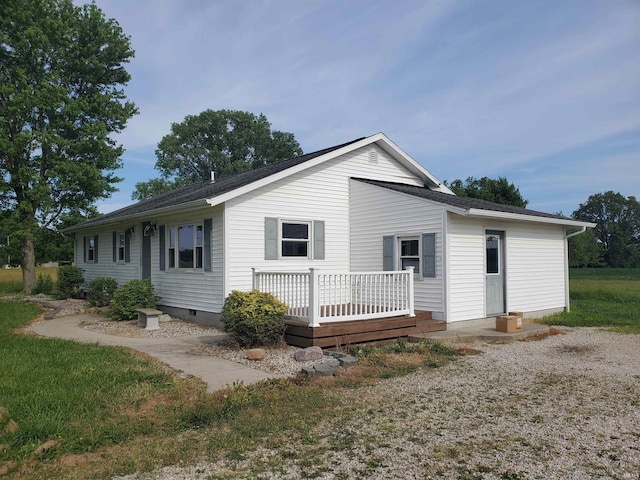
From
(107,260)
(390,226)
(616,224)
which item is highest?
(616,224)

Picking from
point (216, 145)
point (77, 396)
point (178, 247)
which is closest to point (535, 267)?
point (178, 247)

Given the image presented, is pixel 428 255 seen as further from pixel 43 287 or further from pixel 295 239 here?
pixel 43 287

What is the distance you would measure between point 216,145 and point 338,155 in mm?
37324

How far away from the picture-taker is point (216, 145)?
47.6 metres

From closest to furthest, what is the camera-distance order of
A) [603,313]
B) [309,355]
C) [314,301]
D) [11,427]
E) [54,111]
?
[11,427] < [309,355] < [314,301] < [603,313] < [54,111]

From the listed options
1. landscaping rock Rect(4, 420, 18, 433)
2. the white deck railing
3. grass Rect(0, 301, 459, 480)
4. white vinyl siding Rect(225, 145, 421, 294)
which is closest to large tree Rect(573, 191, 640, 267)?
white vinyl siding Rect(225, 145, 421, 294)

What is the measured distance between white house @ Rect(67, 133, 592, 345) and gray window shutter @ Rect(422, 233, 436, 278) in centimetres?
3

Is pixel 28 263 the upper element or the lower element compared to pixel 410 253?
lower

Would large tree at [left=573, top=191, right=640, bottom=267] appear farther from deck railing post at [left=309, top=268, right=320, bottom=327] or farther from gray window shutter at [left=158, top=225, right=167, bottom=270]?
deck railing post at [left=309, top=268, right=320, bottom=327]

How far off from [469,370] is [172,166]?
42.8 metres

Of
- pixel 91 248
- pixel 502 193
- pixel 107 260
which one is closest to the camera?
pixel 107 260

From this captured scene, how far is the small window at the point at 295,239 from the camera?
11820mm

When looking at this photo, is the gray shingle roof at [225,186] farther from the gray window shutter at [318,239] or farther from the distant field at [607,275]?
the distant field at [607,275]

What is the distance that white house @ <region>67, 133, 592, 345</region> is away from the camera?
33.3 feet
